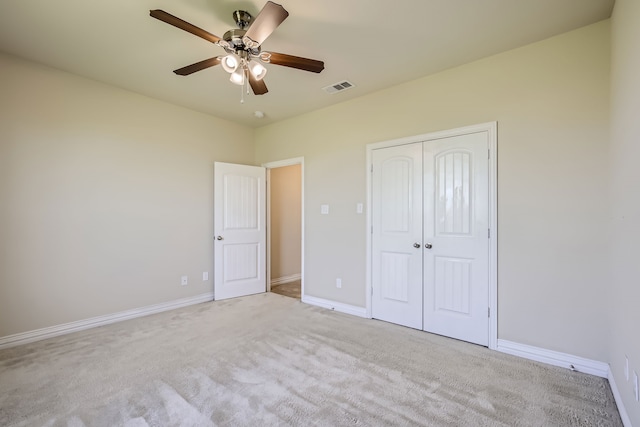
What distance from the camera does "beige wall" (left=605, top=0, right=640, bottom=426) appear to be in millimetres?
1513

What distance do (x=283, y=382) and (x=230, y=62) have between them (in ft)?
7.79

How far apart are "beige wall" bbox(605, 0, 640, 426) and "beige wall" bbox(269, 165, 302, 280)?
14.1 feet

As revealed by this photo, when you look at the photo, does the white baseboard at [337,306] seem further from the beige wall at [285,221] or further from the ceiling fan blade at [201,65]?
the ceiling fan blade at [201,65]

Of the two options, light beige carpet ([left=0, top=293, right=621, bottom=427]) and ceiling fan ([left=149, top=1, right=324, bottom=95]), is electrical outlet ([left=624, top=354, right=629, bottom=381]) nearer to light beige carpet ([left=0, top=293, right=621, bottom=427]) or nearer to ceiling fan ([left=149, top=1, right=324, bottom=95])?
light beige carpet ([left=0, top=293, right=621, bottom=427])

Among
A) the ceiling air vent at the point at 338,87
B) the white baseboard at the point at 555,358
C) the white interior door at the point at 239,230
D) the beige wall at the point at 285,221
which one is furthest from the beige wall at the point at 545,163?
the beige wall at the point at 285,221

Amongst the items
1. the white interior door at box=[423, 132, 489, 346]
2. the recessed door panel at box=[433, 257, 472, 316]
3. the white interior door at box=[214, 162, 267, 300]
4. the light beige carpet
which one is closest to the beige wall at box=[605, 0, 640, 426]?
the light beige carpet

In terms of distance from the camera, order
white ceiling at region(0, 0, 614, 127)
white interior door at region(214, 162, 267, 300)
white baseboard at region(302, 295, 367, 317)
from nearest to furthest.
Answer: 1. white ceiling at region(0, 0, 614, 127)
2. white baseboard at region(302, 295, 367, 317)
3. white interior door at region(214, 162, 267, 300)

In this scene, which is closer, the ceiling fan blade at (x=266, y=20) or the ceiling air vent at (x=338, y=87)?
the ceiling fan blade at (x=266, y=20)

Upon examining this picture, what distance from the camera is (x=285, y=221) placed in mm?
5613

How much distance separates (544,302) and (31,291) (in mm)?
4688

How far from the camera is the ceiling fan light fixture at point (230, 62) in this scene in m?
2.17

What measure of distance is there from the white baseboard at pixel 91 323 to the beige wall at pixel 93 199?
0.18 feet

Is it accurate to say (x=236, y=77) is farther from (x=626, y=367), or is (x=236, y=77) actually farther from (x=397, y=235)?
(x=626, y=367)

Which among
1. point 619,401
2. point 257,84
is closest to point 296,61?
point 257,84
